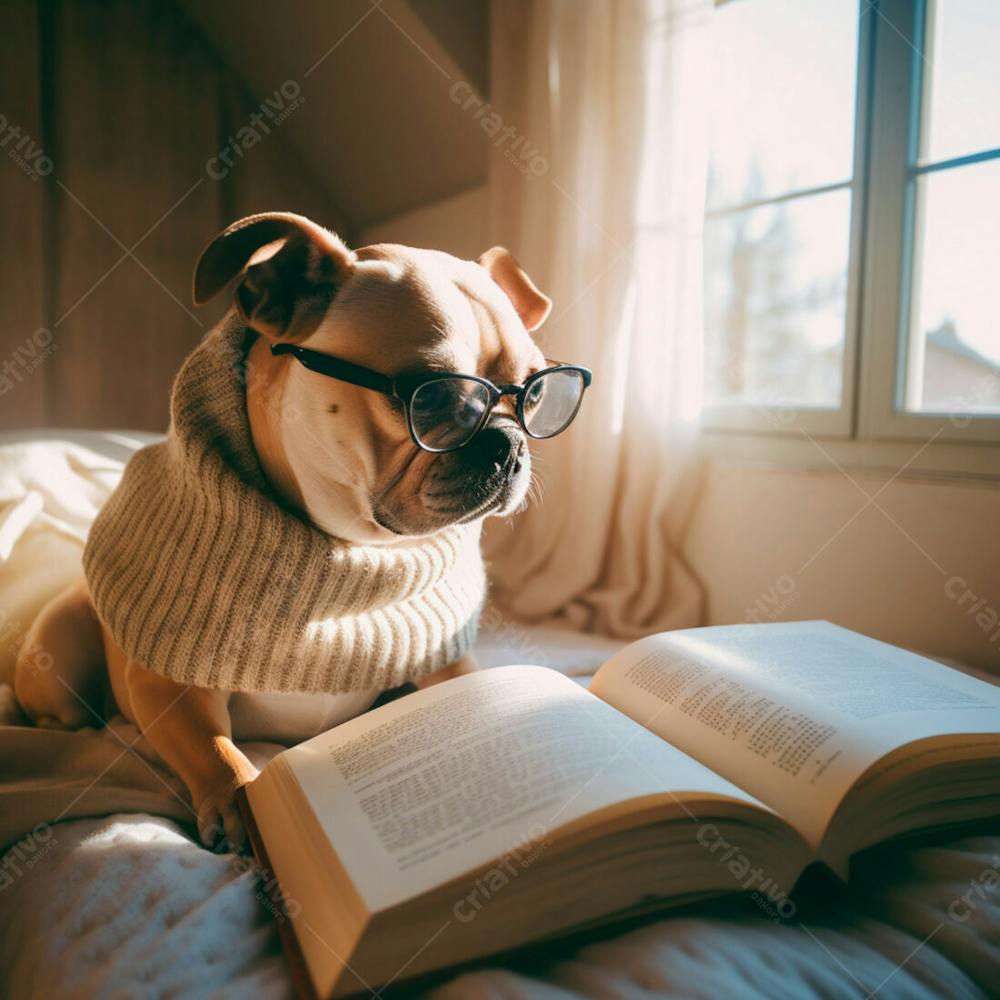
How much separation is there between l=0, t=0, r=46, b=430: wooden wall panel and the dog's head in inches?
81.4

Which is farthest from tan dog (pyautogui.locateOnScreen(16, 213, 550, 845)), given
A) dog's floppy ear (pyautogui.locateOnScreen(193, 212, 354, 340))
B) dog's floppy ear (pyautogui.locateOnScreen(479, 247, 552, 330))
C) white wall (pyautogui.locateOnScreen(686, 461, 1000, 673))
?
white wall (pyautogui.locateOnScreen(686, 461, 1000, 673))

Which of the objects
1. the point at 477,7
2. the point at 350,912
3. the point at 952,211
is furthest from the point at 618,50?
the point at 350,912

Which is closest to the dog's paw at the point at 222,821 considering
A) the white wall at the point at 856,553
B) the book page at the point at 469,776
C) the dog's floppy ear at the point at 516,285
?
Answer: the book page at the point at 469,776

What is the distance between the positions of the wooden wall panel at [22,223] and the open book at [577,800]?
236cm

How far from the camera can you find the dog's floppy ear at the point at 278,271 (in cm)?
85

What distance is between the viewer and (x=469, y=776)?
64 cm

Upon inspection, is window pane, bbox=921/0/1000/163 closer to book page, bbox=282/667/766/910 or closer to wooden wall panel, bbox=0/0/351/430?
book page, bbox=282/667/766/910

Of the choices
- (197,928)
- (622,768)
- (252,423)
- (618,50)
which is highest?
(618,50)

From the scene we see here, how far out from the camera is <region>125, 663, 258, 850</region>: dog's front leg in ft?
2.65

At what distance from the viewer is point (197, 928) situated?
0.61m

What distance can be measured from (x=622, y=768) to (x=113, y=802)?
0.51 m

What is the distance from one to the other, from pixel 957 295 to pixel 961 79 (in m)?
0.35

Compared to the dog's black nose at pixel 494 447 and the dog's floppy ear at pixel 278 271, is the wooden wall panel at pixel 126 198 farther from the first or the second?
the dog's black nose at pixel 494 447

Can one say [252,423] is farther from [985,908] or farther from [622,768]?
[985,908]
